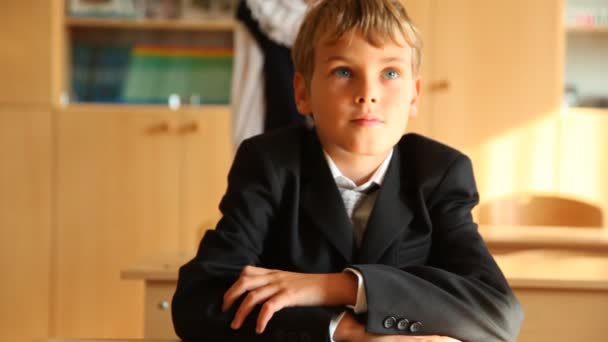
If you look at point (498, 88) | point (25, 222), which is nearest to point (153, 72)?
point (25, 222)

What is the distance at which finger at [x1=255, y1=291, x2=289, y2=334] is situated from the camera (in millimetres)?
1003

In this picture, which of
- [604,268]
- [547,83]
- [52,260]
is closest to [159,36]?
[52,260]

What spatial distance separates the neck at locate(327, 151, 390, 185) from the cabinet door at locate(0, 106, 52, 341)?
2.79 metres

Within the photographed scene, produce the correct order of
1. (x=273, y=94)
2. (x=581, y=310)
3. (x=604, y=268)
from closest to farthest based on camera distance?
(x=581, y=310), (x=604, y=268), (x=273, y=94)

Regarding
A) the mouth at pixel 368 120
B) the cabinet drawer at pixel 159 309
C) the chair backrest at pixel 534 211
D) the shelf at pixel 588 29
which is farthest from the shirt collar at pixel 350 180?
the shelf at pixel 588 29

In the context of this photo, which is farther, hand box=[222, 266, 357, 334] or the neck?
the neck

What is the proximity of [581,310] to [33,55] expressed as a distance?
3013 mm

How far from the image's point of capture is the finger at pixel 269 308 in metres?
1.00

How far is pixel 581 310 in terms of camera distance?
138 cm

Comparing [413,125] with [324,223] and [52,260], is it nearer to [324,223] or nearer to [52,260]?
[52,260]

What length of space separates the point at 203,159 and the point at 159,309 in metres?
2.14

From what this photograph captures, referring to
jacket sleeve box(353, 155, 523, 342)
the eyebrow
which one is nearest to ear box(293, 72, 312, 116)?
the eyebrow

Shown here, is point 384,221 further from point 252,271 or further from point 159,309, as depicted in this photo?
point 159,309

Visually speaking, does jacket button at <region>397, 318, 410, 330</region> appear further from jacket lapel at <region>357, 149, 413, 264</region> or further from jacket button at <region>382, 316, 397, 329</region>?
jacket lapel at <region>357, 149, 413, 264</region>
